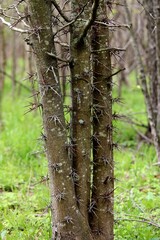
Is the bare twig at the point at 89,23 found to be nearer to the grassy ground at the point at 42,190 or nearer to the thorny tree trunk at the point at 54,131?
the thorny tree trunk at the point at 54,131

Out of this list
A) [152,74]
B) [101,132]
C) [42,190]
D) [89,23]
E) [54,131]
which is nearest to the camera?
[89,23]

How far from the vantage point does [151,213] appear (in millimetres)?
4652

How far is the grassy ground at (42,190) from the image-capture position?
4.13 meters

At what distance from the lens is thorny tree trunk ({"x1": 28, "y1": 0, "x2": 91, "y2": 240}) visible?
3047 millimetres

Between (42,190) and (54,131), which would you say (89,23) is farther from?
(42,190)

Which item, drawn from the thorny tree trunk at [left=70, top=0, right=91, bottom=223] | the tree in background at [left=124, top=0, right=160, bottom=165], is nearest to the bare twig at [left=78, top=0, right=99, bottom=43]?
the thorny tree trunk at [left=70, top=0, right=91, bottom=223]

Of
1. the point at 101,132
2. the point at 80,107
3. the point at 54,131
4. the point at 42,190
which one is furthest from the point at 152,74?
the point at 54,131

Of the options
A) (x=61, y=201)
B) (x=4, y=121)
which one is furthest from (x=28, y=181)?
(x=4, y=121)

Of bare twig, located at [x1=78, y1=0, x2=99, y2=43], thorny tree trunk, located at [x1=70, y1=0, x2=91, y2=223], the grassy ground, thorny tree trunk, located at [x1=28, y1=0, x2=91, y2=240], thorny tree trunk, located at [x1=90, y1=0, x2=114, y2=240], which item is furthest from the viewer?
the grassy ground

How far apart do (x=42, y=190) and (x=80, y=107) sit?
218cm

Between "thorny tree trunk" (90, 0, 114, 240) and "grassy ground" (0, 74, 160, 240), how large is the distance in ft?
1.29

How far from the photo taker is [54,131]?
313 cm

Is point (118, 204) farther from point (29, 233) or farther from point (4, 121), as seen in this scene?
point (4, 121)

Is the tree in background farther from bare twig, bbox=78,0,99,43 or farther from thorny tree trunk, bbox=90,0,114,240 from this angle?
bare twig, bbox=78,0,99,43
